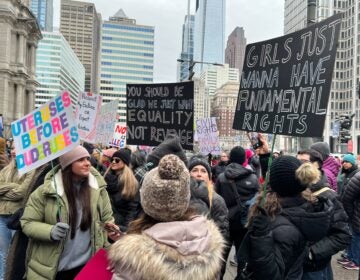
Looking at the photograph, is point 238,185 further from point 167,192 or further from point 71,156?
point 167,192

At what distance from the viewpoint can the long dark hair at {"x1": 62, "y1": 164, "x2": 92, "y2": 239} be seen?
3.56 m

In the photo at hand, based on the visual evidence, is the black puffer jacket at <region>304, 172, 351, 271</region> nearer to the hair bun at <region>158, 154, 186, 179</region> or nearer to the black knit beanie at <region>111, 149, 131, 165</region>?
the hair bun at <region>158, 154, 186, 179</region>

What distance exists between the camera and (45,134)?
393 centimetres

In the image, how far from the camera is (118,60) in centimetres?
13150

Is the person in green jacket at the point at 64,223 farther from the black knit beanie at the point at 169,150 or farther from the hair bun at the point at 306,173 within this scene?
the hair bun at the point at 306,173

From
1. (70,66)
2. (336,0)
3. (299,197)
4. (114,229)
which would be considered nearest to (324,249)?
(299,197)

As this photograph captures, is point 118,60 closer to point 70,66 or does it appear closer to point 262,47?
point 70,66

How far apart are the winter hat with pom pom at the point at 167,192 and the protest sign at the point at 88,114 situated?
7.11 m

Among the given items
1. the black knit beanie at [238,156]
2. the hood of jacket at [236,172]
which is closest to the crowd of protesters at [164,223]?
the hood of jacket at [236,172]

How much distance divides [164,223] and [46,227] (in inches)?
61.5

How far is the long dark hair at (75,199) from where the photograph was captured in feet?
11.7

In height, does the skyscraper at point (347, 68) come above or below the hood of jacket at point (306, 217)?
above

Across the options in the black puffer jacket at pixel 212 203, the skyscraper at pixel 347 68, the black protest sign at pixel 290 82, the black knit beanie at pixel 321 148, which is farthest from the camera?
the skyscraper at pixel 347 68

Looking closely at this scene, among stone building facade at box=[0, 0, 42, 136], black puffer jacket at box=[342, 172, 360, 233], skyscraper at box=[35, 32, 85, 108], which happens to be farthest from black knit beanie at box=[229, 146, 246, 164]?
skyscraper at box=[35, 32, 85, 108]
